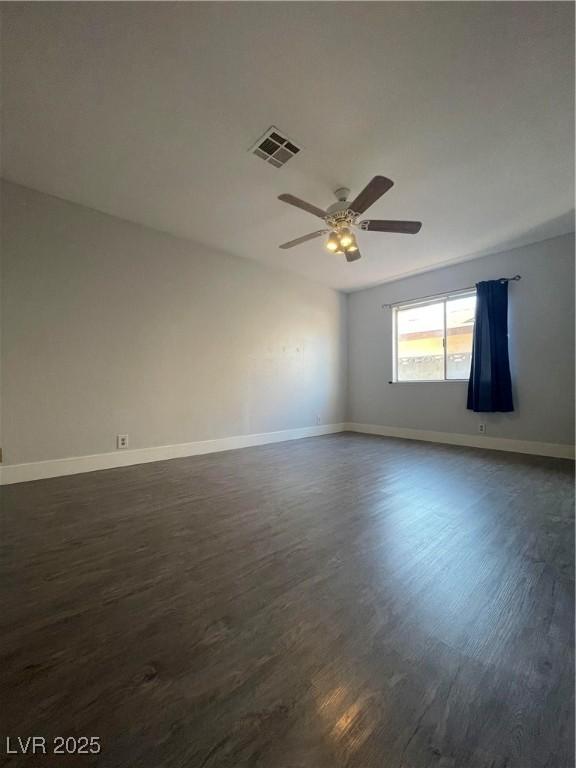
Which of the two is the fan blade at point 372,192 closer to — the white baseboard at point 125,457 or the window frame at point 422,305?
the window frame at point 422,305

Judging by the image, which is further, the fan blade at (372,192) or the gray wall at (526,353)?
the gray wall at (526,353)

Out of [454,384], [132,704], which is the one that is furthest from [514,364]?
[132,704]

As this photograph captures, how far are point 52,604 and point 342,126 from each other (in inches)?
121

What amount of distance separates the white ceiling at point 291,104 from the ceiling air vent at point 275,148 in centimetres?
7

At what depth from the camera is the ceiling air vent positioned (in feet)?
6.89

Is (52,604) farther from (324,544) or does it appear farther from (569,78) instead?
(569,78)

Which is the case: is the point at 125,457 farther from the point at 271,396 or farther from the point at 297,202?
the point at 297,202

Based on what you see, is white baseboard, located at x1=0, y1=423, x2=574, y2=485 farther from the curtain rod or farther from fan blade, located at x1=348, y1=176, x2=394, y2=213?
fan blade, located at x1=348, y1=176, x2=394, y2=213

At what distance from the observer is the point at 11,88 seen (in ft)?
5.90

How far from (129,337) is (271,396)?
2101 mm

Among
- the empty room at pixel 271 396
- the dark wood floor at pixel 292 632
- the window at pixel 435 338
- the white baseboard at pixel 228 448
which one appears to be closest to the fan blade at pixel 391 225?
the empty room at pixel 271 396

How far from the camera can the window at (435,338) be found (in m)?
4.38

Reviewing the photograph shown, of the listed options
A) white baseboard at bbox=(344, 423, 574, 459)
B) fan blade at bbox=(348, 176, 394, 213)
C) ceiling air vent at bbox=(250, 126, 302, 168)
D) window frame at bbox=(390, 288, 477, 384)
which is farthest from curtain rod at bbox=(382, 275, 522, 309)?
ceiling air vent at bbox=(250, 126, 302, 168)

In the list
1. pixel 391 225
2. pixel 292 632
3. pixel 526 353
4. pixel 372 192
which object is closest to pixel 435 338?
A: pixel 526 353
